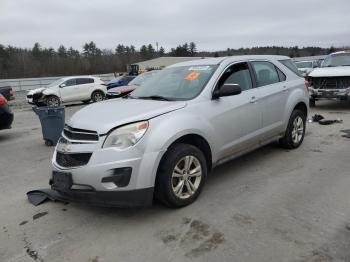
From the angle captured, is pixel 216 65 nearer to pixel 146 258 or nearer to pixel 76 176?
pixel 76 176

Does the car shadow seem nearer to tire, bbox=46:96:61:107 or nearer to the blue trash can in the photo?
the blue trash can

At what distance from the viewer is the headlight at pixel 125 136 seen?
3.97 meters

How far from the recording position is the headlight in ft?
13.0

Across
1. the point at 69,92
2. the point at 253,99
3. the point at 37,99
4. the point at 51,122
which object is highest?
the point at 253,99

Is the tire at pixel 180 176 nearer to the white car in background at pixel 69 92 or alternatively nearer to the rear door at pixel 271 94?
the rear door at pixel 271 94

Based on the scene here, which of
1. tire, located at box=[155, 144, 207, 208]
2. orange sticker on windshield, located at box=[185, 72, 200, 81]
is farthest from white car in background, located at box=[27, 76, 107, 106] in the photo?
tire, located at box=[155, 144, 207, 208]

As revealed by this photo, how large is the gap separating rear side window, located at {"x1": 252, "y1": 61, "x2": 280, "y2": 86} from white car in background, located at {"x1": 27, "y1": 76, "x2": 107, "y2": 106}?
15.4m

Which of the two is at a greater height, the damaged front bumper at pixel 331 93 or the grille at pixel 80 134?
the grille at pixel 80 134

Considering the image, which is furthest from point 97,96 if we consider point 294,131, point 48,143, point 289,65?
point 294,131

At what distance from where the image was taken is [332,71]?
1241cm

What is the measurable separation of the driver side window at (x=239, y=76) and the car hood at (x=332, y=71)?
7.53 metres

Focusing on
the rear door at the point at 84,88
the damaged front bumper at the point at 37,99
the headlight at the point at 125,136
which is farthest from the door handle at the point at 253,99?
the rear door at the point at 84,88

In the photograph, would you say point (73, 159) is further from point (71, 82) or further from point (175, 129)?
point (71, 82)

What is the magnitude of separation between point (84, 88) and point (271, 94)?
1635 cm
